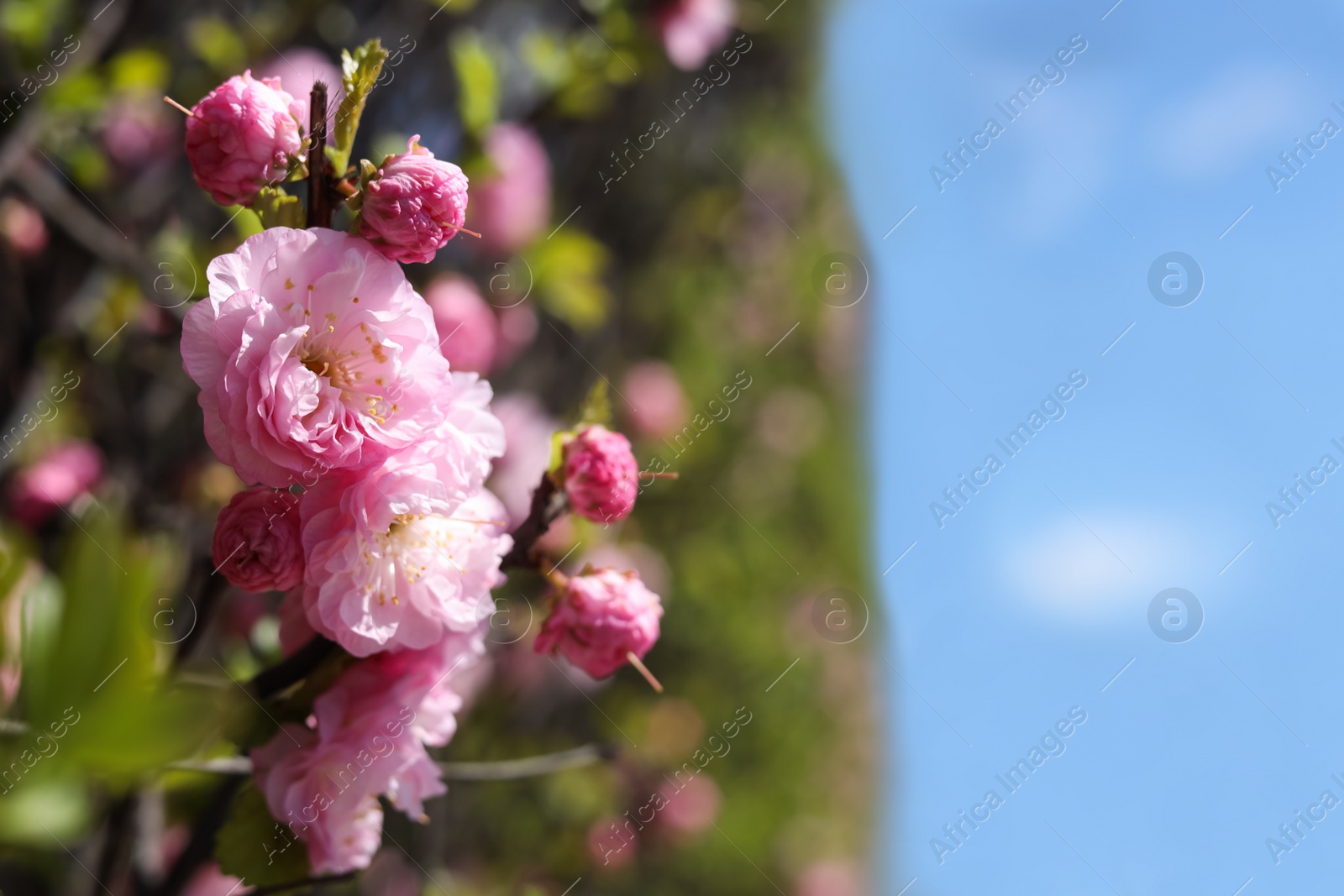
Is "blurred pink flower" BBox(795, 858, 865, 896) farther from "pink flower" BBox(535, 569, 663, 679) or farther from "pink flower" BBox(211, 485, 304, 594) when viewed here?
"pink flower" BBox(211, 485, 304, 594)

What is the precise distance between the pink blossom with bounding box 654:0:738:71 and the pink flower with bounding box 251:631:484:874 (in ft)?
3.46

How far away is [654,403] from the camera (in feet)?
7.97

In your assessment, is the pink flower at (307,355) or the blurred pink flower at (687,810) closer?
the pink flower at (307,355)

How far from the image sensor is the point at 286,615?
64 centimetres

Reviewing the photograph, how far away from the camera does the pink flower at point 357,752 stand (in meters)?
0.60

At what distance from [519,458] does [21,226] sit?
79 centimetres

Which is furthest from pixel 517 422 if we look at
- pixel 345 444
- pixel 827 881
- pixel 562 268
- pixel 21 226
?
pixel 827 881

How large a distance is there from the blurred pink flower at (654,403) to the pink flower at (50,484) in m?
1.40

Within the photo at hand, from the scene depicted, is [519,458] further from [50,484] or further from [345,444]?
[345,444]

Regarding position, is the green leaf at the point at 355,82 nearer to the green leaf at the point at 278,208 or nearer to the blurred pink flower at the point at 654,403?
the green leaf at the point at 278,208

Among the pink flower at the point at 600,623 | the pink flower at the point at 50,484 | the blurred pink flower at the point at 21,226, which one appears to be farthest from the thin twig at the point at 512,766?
the blurred pink flower at the point at 21,226

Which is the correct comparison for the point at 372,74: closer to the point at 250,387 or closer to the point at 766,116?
the point at 250,387

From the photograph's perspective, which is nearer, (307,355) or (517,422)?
(307,355)

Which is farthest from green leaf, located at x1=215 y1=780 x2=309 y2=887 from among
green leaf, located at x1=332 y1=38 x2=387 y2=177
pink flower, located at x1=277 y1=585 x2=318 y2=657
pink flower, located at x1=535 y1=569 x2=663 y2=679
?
green leaf, located at x1=332 y1=38 x2=387 y2=177
